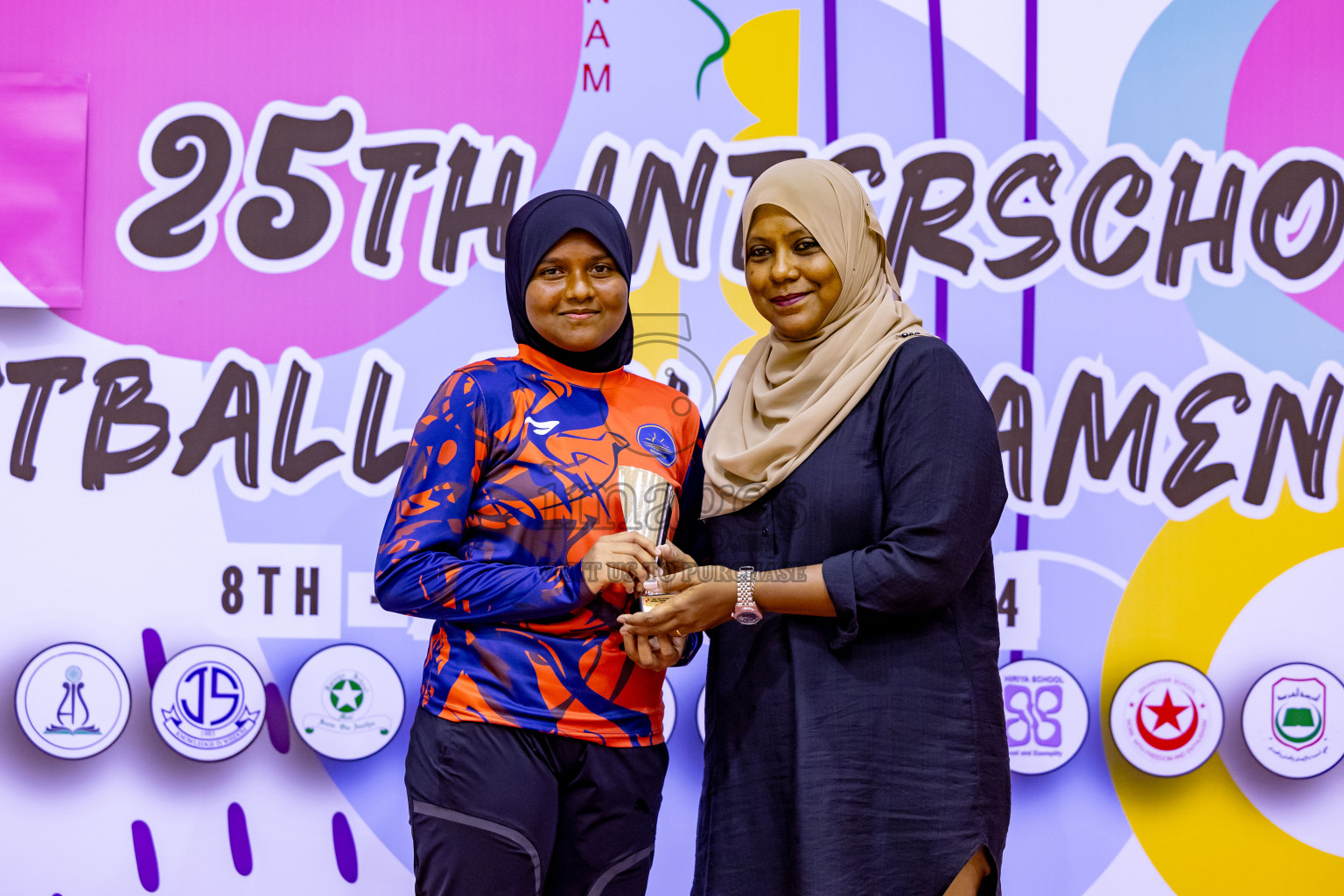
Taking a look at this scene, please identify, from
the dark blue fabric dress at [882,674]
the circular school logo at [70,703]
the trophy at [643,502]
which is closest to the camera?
the dark blue fabric dress at [882,674]

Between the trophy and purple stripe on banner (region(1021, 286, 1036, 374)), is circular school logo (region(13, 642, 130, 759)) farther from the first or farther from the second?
purple stripe on banner (region(1021, 286, 1036, 374))

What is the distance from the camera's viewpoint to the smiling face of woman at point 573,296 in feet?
4.88

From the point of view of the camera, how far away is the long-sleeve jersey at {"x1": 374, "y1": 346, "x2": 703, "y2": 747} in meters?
1.37

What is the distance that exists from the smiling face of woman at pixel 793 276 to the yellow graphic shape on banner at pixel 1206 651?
47.9 inches

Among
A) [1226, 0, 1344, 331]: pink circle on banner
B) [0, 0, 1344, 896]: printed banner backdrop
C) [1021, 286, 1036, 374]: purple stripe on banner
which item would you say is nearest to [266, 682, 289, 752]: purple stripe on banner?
[0, 0, 1344, 896]: printed banner backdrop

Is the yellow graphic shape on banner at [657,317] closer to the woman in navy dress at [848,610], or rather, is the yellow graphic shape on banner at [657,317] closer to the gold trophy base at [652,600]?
the woman in navy dress at [848,610]

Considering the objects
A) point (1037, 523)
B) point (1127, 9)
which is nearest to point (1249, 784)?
point (1037, 523)

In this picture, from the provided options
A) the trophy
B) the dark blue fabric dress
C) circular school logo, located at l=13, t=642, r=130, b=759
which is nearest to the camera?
the dark blue fabric dress

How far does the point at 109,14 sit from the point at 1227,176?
247 centimetres

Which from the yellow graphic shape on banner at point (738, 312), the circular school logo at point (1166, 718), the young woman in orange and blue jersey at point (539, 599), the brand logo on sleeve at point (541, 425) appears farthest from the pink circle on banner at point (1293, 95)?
the brand logo on sleeve at point (541, 425)

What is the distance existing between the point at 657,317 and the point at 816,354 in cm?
85

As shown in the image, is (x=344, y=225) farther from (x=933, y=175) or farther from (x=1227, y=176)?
(x=1227, y=176)

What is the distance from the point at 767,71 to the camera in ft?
7.20

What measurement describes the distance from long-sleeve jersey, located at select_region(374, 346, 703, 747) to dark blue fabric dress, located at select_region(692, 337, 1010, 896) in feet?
0.68
